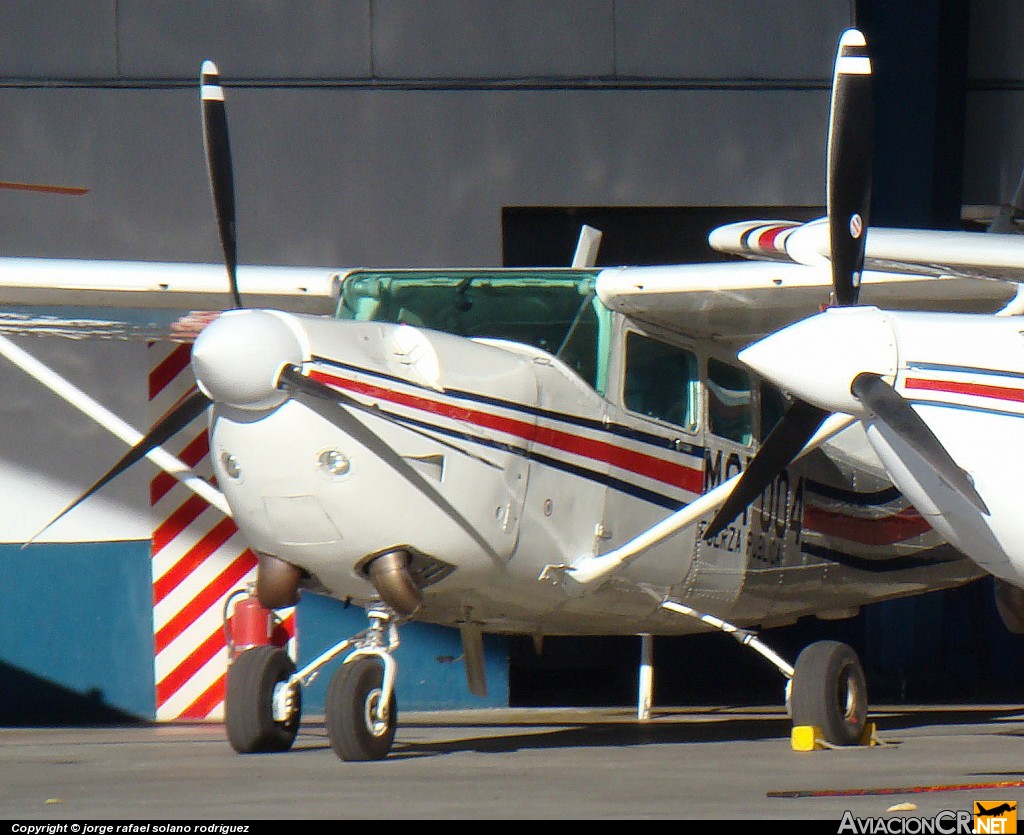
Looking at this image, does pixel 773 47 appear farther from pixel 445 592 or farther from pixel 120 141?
pixel 445 592

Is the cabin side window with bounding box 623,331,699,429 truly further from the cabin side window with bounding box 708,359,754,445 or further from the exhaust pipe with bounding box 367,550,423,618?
the exhaust pipe with bounding box 367,550,423,618

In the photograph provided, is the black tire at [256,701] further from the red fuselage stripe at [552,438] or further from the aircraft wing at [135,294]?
the aircraft wing at [135,294]

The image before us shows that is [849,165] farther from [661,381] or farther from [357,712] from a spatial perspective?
[357,712]

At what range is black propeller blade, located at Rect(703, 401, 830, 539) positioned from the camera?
7.57 m

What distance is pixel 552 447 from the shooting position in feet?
26.6

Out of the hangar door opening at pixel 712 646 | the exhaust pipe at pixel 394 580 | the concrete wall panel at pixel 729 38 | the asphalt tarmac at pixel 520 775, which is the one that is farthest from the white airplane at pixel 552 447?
the hangar door opening at pixel 712 646

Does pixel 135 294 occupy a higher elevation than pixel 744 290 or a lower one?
lower

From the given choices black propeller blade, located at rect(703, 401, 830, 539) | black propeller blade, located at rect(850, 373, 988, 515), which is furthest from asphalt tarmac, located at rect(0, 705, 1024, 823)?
black propeller blade, located at rect(703, 401, 830, 539)

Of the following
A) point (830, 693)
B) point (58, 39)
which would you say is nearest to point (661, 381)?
point (830, 693)

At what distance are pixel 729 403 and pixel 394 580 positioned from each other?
277 centimetres

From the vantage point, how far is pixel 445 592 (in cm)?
782

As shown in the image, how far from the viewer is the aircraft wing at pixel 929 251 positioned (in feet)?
23.4

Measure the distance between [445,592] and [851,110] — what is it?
2628 mm

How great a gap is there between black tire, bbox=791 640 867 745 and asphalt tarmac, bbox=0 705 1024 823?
18cm
